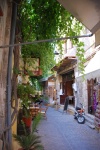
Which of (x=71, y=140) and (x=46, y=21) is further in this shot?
(x=71, y=140)

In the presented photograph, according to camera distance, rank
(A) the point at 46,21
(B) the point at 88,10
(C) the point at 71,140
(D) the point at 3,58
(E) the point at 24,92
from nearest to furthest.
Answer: (B) the point at 88,10
(D) the point at 3,58
(E) the point at 24,92
(A) the point at 46,21
(C) the point at 71,140

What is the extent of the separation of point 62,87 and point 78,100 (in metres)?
6.36

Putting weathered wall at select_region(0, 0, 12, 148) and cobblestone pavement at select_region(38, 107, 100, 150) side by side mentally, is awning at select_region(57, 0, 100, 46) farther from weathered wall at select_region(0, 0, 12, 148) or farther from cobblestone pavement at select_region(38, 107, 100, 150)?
cobblestone pavement at select_region(38, 107, 100, 150)

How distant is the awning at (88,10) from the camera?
3244 mm

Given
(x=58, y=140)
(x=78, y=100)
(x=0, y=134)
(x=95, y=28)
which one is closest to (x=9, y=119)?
(x=0, y=134)

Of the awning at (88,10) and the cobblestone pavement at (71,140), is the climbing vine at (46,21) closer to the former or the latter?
the awning at (88,10)

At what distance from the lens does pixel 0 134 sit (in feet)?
13.1

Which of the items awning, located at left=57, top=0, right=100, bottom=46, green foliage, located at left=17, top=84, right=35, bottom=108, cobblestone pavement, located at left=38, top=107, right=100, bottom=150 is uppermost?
awning, located at left=57, top=0, right=100, bottom=46

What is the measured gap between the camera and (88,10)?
334 cm

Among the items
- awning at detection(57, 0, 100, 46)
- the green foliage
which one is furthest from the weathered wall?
awning at detection(57, 0, 100, 46)

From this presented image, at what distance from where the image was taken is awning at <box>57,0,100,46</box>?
3.24 meters

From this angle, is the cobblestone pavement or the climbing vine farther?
the cobblestone pavement

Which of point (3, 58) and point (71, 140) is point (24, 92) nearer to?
point (3, 58)

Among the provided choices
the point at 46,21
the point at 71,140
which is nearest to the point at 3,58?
the point at 46,21
